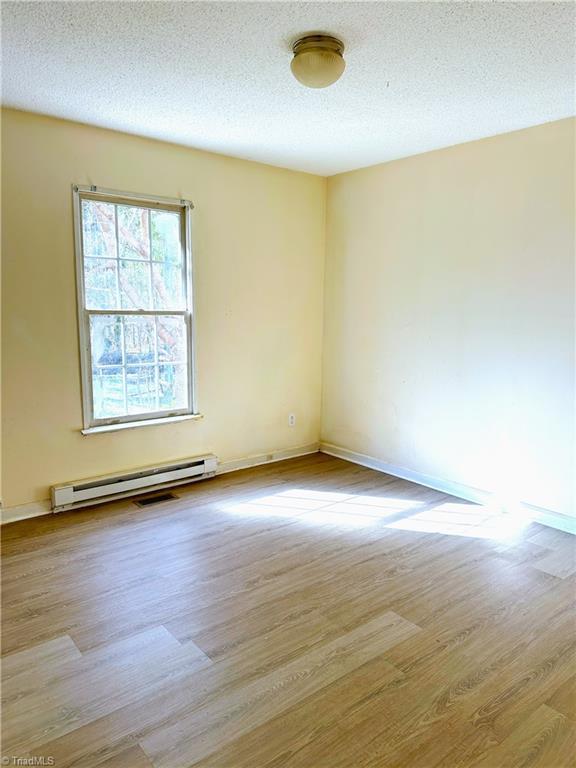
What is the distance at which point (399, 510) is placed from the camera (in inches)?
147

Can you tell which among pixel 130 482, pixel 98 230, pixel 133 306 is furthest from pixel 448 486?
pixel 98 230

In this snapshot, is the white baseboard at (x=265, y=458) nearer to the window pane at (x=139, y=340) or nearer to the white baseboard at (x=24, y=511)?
the window pane at (x=139, y=340)

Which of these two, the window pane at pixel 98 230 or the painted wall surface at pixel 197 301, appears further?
the window pane at pixel 98 230

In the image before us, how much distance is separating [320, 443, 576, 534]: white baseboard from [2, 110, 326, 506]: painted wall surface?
1.51 feet

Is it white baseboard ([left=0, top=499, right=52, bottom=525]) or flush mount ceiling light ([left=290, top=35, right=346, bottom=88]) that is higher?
flush mount ceiling light ([left=290, top=35, right=346, bottom=88])

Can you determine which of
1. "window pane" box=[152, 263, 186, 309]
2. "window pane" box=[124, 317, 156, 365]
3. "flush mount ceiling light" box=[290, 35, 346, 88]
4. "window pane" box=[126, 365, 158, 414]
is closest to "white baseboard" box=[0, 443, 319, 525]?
"window pane" box=[126, 365, 158, 414]

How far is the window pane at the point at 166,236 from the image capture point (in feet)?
12.8

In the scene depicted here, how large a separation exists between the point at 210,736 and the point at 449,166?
3.74 metres

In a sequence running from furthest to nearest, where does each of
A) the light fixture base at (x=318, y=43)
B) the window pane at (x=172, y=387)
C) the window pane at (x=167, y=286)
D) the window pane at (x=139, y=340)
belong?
the window pane at (x=172, y=387) → the window pane at (x=167, y=286) → the window pane at (x=139, y=340) → the light fixture base at (x=318, y=43)

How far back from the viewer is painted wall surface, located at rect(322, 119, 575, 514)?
3.33 m

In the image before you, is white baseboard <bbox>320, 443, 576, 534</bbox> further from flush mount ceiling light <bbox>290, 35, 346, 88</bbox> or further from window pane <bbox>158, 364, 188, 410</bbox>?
flush mount ceiling light <bbox>290, 35, 346, 88</bbox>

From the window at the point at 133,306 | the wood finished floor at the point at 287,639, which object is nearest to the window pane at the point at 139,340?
the window at the point at 133,306

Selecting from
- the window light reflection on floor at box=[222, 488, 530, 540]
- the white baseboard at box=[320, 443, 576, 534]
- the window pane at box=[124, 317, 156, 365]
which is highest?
the window pane at box=[124, 317, 156, 365]

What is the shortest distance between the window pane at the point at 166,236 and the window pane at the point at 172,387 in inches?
32.8
